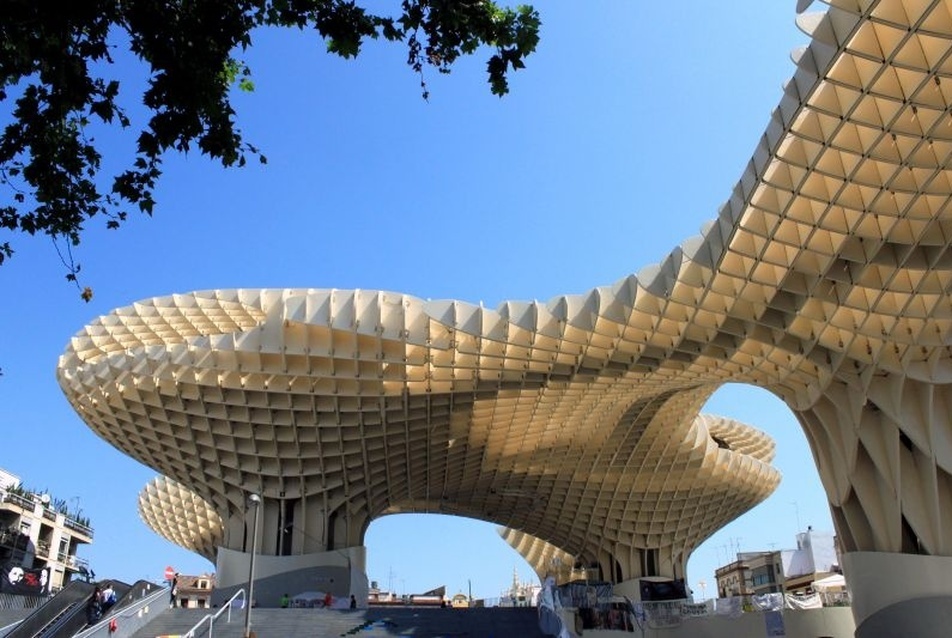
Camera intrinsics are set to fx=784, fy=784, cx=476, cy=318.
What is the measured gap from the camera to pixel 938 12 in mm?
15195

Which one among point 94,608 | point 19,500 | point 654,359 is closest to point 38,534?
point 19,500

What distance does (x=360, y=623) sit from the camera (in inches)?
1284

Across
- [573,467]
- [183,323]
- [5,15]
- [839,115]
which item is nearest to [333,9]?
[5,15]

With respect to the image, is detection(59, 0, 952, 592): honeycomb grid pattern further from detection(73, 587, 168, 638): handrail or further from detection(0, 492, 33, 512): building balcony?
detection(0, 492, 33, 512): building balcony

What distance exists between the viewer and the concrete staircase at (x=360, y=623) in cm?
2980

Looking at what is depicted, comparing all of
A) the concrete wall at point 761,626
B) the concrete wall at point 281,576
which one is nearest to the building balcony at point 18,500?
the concrete wall at point 281,576

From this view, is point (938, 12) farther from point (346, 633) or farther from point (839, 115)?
point (346, 633)

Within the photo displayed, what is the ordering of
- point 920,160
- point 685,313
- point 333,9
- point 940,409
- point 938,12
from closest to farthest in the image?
point 333,9, point 938,12, point 920,160, point 940,409, point 685,313

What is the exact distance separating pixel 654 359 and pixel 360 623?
16553mm

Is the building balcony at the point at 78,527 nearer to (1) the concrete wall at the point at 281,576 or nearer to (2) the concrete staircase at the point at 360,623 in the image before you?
(1) the concrete wall at the point at 281,576

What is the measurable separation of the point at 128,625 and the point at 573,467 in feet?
106

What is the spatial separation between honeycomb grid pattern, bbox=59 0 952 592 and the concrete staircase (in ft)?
32.8

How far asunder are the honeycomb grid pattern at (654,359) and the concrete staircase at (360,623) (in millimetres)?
10008

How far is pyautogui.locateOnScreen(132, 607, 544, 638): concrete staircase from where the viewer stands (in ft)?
97.8
